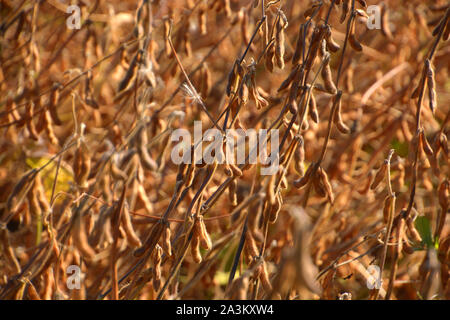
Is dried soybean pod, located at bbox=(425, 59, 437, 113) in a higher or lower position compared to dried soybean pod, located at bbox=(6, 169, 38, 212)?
higher

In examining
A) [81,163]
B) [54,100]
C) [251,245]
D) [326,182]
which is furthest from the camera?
[54,100]

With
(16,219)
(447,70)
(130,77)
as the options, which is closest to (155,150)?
(16,219)

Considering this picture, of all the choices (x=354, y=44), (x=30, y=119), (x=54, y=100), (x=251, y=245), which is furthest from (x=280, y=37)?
(x=30, y=119)

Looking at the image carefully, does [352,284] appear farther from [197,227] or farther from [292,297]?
[197,227]

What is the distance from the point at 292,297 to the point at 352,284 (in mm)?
768

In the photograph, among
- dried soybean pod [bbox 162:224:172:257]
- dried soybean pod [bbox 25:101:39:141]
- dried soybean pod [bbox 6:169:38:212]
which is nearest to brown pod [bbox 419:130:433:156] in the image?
dried soybean pod [bbox 162:224:172:257]

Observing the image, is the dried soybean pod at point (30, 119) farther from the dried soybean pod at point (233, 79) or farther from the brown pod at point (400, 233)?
the brown pod at point (400, 233)

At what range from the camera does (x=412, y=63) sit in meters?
2.23

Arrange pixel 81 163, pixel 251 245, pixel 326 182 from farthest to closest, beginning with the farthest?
pixel 81 163 < pixel 326 182 < pixel 251 245

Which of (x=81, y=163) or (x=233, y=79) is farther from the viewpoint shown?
(x=81, y=163)

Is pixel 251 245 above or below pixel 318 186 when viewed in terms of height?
below

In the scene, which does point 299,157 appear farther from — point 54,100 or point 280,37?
point 54,100

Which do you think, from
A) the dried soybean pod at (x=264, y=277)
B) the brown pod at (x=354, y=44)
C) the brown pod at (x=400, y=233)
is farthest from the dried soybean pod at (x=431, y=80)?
the dried soybean pod at (x=264, y=277)

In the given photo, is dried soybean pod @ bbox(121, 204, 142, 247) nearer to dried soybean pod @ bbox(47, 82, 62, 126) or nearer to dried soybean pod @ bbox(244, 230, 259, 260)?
dried soybean pod @ bbox(244, 230, 259, 260)
